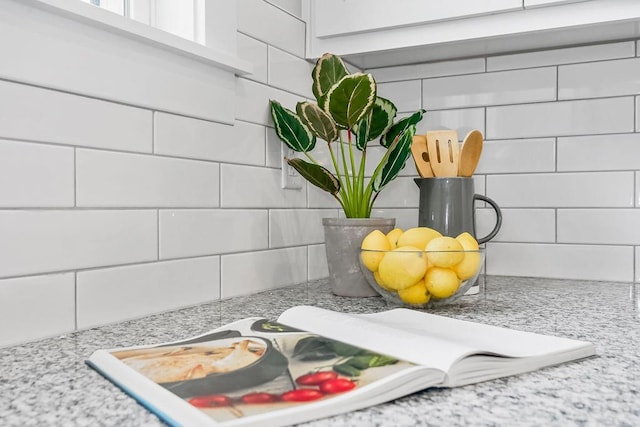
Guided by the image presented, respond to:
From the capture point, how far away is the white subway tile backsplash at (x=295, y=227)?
1.28 meters

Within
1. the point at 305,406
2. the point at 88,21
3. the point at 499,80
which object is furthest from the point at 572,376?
the point at 499,80

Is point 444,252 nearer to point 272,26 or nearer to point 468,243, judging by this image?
point 468,243

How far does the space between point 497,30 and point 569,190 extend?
0.42 metres

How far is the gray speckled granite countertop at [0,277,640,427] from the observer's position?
51cm

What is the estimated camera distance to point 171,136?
99 cm

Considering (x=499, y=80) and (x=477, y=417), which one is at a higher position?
(x=499, y=80)

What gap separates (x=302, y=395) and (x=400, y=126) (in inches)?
32.4

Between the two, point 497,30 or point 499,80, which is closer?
point 497,30

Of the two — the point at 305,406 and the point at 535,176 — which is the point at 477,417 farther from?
the point at 535,176

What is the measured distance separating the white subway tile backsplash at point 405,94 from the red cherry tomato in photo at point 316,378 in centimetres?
111

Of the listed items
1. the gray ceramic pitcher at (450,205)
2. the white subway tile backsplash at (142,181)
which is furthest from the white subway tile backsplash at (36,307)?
the gray ceramic pitcher at (450,205)

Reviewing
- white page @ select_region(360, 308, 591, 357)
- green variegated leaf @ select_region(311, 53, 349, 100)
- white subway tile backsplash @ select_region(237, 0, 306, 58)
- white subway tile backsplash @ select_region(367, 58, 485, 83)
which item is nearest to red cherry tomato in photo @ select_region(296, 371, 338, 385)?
white page @ select_region(360, 308, 591, 357)

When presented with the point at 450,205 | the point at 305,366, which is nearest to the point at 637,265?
the point at 450,205

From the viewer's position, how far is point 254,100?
1202mm
